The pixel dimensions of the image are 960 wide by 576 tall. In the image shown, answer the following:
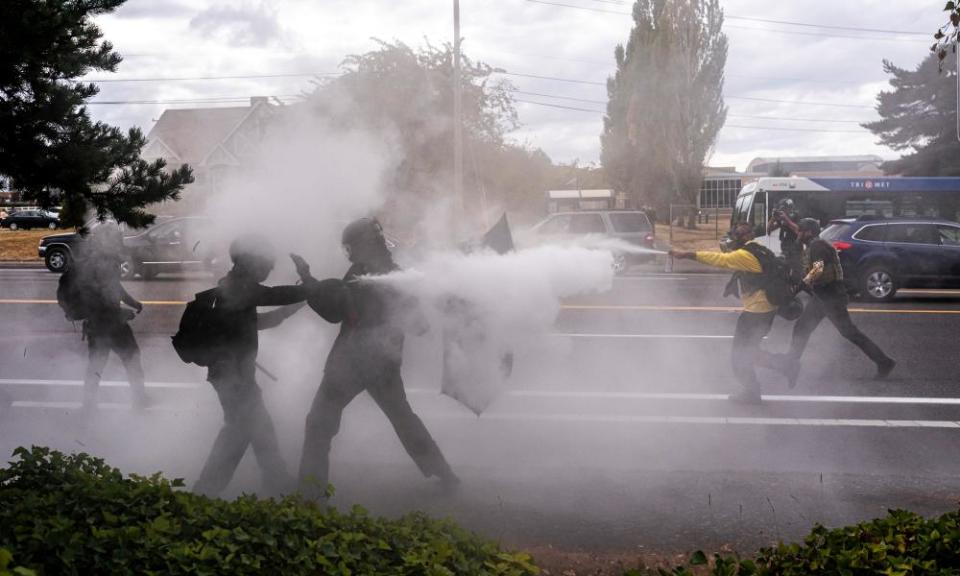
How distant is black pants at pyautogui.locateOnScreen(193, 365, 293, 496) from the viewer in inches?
197

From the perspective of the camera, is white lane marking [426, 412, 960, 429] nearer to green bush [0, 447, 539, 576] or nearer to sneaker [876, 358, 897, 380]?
sneaker [876, 358, 897, 380]

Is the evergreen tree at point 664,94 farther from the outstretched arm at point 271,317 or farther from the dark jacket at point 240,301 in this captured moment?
the dark jacket at point 240,301

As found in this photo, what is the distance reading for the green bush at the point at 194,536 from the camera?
9.48 ft

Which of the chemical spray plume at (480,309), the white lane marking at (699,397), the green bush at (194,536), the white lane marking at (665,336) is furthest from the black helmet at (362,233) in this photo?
the white lane marking at (665,336)

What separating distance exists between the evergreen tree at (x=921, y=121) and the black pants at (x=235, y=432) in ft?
130

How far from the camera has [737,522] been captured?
5.09 meters

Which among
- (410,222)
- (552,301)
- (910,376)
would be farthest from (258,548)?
(910,376)

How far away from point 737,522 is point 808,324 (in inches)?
173

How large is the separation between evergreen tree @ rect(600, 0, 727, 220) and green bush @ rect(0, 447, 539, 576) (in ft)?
37.0

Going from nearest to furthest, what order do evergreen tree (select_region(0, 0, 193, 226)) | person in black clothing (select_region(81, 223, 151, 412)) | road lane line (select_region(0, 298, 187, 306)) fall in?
evergreen tree (select_region(0, 0, 193, 226)) < person in black clothing (select_region(81, 223, 151, 412)) < road lane line (select_region(0, 298, 187, 306))

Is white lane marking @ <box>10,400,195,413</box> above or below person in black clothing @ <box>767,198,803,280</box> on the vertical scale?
below

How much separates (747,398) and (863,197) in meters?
18.7

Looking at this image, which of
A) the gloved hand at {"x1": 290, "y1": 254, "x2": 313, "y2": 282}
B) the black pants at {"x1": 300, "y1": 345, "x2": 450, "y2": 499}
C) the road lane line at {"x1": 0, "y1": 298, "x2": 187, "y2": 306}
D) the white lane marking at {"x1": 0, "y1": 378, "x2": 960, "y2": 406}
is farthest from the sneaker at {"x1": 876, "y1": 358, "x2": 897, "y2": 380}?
the road lane line at {"x1": 0, "y1": 298, "x2": 187, "y2": 306}

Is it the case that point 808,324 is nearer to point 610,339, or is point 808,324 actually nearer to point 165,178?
point 610,339
